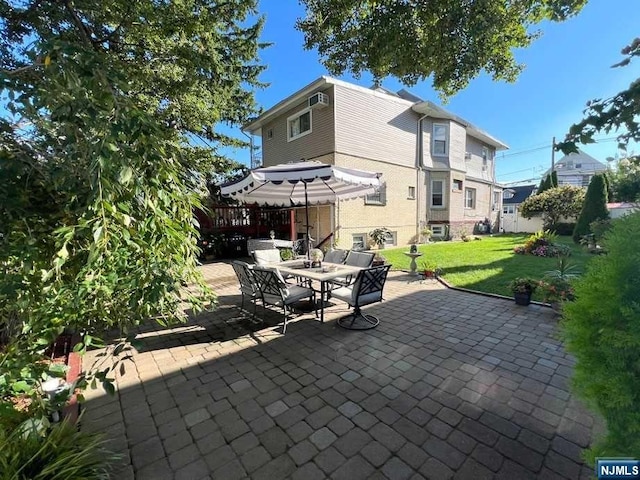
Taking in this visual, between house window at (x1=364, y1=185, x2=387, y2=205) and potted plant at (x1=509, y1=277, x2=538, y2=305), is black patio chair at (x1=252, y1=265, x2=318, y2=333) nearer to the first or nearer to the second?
potted plant at (x1=509, y1=277, x2=538, y2=305)

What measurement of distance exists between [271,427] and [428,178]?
15701 millimetres

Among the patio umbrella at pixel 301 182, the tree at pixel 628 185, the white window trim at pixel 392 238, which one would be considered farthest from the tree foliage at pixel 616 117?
the white window trim at pixel 392 238

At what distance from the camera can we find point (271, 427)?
2348 millimetres

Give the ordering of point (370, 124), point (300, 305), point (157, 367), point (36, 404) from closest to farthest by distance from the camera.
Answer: point (36, 404), point (157, 367), point (300, 305), point (370, 124)

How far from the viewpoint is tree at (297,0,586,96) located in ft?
13.4

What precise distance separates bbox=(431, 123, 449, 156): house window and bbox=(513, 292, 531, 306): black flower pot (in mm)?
12312

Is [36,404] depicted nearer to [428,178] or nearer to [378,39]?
[378,39]

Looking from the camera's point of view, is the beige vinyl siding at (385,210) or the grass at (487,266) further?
the beige vinyl siding at (385,210)

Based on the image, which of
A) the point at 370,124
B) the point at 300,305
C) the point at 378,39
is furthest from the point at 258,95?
the point at 300,305

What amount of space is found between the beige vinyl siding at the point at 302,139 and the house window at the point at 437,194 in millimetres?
7646

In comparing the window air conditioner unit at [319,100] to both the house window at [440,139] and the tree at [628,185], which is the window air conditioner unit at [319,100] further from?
the tree at [628,185]

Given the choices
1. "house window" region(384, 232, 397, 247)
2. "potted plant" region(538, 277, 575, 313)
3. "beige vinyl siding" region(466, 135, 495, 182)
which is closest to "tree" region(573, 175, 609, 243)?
"beige vinyl siding" region(466, 135, 495, 182)

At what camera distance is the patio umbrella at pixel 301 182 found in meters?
4.53

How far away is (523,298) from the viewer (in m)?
5.29
